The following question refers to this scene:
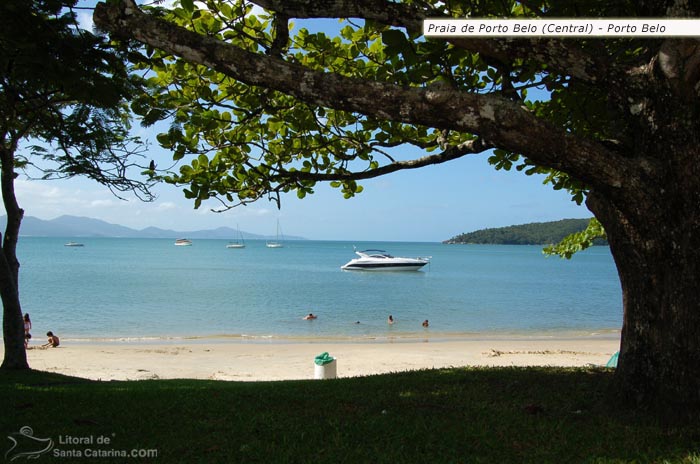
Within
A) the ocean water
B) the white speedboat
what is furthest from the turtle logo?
the white speedboat

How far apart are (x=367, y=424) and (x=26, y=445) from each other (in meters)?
2.61

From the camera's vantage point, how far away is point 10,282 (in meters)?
8.83

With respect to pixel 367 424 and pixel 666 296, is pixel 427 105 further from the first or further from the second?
pixel 367 424

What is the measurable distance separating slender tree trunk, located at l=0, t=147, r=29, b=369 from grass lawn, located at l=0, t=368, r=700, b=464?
3467 millimetres

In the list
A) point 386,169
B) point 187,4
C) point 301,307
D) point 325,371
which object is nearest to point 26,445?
point 187,4

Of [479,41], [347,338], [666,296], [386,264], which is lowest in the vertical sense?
[347,338]

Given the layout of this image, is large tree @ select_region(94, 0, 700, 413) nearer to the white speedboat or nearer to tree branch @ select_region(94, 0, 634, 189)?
tree branch @ select_region(94, 0, 634, 189)

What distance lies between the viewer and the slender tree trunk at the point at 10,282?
8758mm

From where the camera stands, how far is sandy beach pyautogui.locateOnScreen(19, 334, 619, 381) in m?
14.8

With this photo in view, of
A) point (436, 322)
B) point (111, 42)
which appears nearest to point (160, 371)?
point (111, 42)

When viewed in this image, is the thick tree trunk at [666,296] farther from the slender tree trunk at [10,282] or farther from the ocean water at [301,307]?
the ocean water at [301,307]

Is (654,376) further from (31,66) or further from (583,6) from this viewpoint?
(31,66)

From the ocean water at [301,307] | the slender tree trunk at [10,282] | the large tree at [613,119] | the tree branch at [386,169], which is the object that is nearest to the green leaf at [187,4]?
the large tree at [613,119]

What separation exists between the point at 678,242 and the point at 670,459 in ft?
4.90
